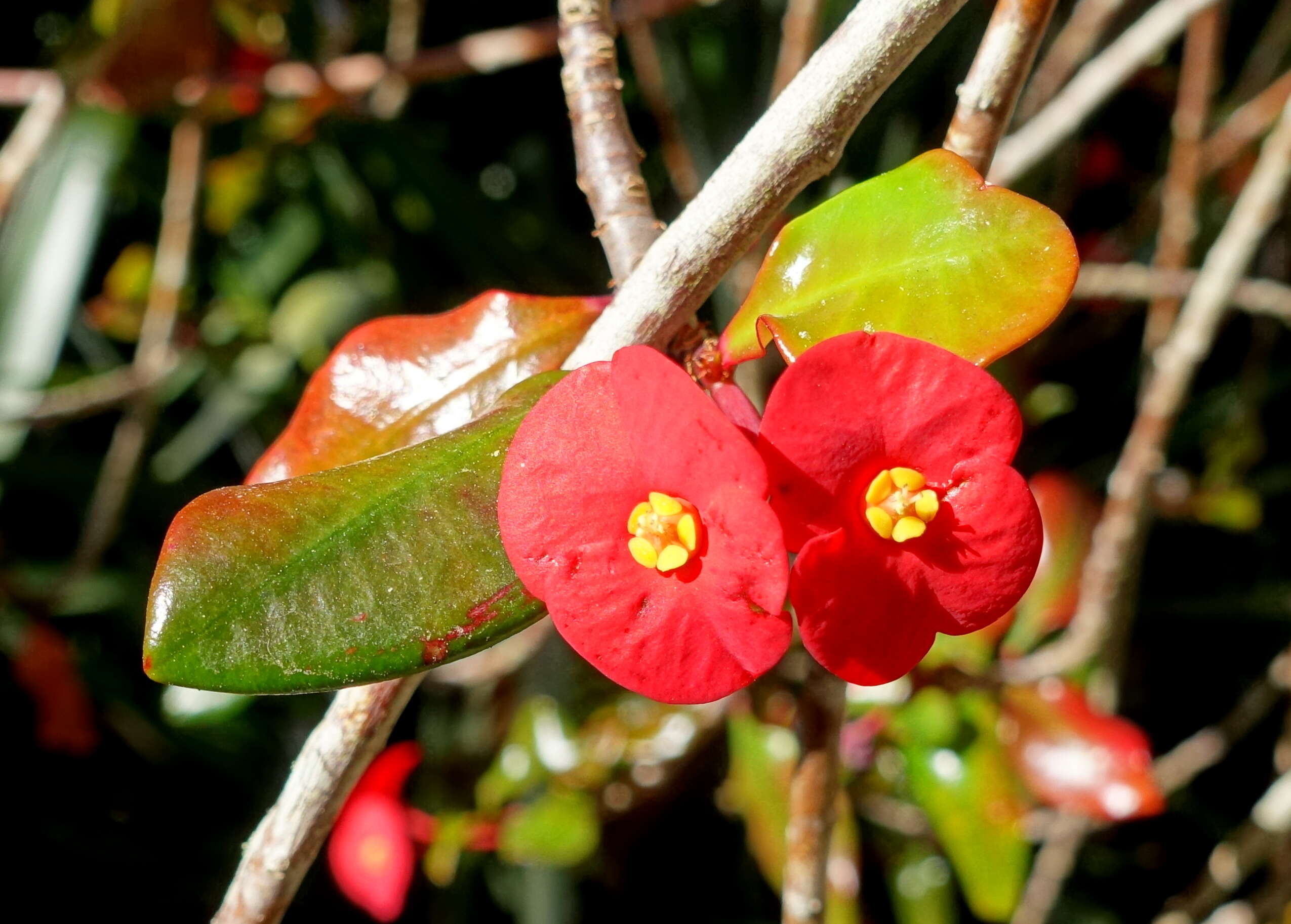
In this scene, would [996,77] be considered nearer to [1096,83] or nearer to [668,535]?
[668,535]

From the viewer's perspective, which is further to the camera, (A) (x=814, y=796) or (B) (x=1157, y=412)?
(B) (x=1157, y=412)

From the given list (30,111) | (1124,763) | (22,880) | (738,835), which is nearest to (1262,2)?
(1124,763)

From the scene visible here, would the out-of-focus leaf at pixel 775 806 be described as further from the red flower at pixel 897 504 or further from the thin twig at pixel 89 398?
the thin twig at pixel 89 398

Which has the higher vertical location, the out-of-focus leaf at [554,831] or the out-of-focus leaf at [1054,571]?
the out-of-focus leaf at [554,831]

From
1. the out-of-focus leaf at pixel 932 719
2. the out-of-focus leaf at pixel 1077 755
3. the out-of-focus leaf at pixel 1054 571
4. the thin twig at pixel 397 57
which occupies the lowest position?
the out-of-focus leaf at pixel 1054 571

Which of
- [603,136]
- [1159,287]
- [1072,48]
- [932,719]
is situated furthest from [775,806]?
[1072,48]

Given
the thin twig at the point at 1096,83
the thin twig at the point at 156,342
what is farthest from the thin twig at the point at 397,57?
the thin twig at the point at 1096,83

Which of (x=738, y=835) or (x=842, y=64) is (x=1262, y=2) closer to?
(x=738, y=835)
